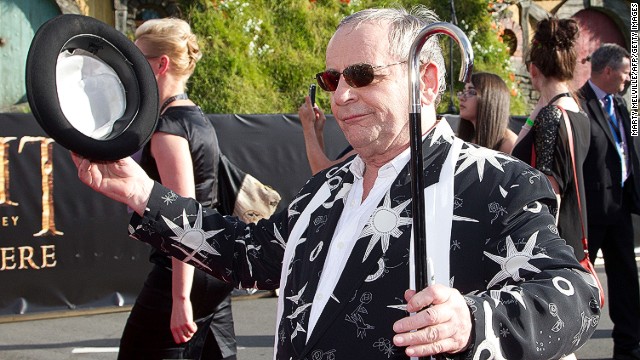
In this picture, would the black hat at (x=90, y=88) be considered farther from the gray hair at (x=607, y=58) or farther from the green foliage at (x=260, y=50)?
the green foliage at (x=260, y=50)

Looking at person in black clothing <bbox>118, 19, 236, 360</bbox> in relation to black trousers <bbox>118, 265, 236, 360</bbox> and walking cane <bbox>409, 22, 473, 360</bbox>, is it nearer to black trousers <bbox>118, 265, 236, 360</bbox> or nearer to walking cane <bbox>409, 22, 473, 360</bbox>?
black trousers <bbox>118, 265, 236, 360</bbox>

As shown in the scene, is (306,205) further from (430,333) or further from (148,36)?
(148,36)

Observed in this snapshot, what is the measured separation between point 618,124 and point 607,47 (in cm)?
67

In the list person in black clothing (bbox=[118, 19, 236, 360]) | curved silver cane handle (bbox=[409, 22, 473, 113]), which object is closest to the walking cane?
curved silver cane handle (bbox=[409, 22, 473, 113])

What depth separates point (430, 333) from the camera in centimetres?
147

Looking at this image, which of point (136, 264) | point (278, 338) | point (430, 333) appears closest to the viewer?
point (430, 333)

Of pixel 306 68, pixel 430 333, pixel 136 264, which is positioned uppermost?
pixel 430 333

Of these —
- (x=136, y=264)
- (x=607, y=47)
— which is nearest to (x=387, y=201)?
(x=607, y=47)

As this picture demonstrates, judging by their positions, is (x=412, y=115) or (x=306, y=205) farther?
(x=306, y=205)

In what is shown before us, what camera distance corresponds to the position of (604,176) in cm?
527

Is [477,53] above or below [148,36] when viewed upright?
below

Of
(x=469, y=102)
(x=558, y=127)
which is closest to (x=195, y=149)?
(x=558, y=127)

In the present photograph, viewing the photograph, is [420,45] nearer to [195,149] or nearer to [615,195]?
[195,149]

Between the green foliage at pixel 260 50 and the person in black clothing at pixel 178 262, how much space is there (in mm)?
8737
